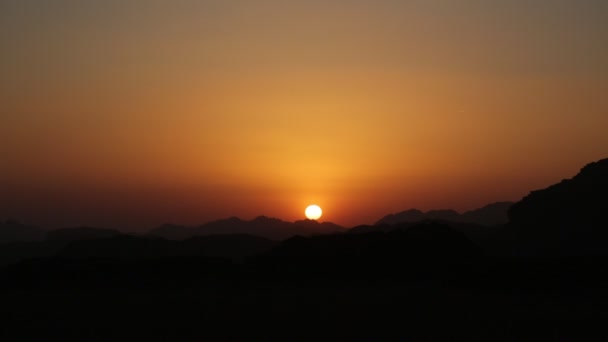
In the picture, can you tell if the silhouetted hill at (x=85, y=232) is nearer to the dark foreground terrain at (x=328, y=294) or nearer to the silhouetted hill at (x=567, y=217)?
the silhouetted hill at (x=567, y=217)

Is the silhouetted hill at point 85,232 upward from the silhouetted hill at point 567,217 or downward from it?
upward

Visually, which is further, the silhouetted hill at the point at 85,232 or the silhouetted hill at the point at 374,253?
the silhouetted hill at the point at 85,232

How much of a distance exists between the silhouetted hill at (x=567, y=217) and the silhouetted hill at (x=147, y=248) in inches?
1195

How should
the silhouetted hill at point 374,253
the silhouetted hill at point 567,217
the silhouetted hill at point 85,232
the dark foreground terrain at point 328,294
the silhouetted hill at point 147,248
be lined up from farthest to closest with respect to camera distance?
the silhouetted hill at point 85,232 → the silhouetted hill at point 147,248 → the silhouetted hill at point 567,217 → the silhouetted hill at point 374,253 → the dark foreground terrain at point 328,294

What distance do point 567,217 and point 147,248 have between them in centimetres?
4306

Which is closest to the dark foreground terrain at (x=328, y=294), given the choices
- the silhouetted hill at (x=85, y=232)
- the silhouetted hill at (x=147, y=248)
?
the silhouetted hill at (x=147, y=248)

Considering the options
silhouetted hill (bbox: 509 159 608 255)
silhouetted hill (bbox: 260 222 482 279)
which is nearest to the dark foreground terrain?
silhouetted hill (bbox: 260 222 482 279)

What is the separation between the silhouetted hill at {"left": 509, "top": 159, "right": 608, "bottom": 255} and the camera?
68375 mm

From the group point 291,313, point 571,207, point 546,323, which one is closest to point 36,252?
point 571,207

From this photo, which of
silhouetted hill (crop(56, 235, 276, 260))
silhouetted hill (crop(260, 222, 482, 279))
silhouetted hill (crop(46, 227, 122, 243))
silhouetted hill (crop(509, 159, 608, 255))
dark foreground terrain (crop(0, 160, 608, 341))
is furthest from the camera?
silhouetted hill (crop(46, 227, 122, 243))

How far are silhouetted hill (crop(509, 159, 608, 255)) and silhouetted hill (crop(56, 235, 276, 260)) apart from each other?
30352mm

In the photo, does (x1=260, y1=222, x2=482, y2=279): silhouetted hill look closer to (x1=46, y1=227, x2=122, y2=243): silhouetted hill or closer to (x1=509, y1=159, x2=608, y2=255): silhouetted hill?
(x1=509, y1=159, x2=608, y2=255): silhouetted hill

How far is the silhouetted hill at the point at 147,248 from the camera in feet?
237

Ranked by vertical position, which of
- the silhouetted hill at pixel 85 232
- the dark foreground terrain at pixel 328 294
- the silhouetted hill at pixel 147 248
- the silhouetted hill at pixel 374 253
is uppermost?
the silhouetted hill at pixel 85 232
